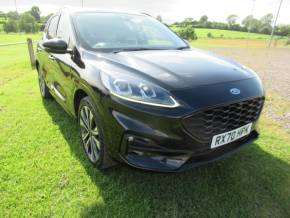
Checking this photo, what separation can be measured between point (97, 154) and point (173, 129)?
3.28 feet

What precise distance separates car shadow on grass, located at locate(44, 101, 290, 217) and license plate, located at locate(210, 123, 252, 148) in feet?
1.72

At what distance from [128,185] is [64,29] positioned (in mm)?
2170

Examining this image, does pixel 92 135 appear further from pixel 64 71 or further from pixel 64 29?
pixel 64 29

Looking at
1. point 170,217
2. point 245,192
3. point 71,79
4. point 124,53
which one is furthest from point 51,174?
point 245,192

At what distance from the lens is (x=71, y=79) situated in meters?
2.67

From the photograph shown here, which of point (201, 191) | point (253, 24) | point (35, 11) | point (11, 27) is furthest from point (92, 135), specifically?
point (35, 11)

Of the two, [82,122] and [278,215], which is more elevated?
[82,122]

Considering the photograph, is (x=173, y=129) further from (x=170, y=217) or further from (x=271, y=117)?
(x=271, y=117)

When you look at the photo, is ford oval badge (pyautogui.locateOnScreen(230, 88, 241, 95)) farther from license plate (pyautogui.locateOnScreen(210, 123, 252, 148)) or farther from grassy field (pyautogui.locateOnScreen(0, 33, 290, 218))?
grassy field (pyautogui.locateOnScreen(0, 33, 290, 218))

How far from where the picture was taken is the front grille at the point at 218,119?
1834mm

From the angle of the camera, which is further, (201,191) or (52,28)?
(52,28)

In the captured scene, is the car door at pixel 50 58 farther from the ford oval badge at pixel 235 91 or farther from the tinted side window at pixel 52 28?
the ford oval badge at pixel 235 91

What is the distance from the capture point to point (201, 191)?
7.61 ft

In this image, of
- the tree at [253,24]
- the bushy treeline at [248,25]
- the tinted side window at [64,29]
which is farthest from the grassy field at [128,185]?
the tree at [253,24]
